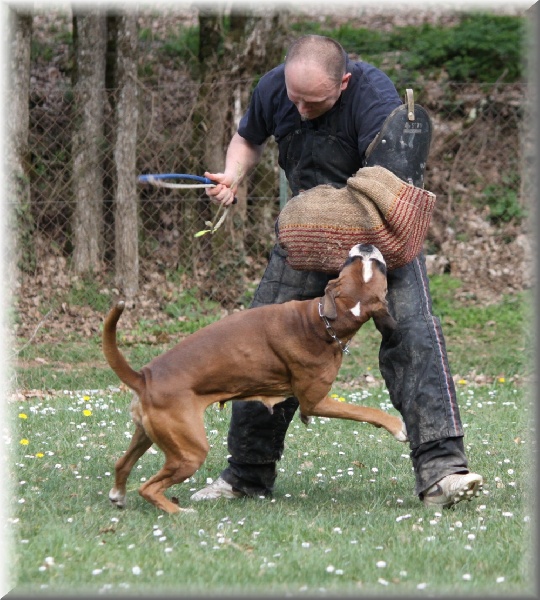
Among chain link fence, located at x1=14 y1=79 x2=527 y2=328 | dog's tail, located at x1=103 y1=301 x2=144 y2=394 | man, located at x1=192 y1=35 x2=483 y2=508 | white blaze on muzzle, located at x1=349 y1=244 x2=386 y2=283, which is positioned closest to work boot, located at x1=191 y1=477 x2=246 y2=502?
man, located at x1=192 y1=35 x2=483 y2=508

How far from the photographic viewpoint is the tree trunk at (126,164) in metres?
11.0

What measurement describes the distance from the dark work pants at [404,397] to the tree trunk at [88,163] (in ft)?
19.3

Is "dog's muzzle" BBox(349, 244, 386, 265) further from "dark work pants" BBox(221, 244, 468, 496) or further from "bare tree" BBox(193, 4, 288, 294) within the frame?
"bare tree" BBox(193, 4, 288, 294)

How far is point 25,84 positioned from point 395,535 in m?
7.94

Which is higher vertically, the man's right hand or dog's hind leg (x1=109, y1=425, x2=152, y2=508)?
the man's right hand

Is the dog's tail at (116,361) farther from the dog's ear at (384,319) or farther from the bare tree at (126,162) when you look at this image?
the bare tree at (126,162)

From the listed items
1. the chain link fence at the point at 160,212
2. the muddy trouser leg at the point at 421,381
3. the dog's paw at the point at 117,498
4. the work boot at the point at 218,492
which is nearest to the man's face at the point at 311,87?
the muddy trouser leg at the point at 421,381

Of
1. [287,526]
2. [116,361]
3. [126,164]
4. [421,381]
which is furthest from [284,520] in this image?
[126,164]

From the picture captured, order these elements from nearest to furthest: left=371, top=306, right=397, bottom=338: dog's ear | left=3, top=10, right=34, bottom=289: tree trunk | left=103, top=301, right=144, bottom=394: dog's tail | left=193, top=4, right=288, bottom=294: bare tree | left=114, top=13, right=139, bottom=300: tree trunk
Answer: left=103, top=301, right=144, bottom=394: dog's tail
left=371, top=306, right=397, bottom=338: dog's ear
left=3, top=10, right=34, bottom=289: tree trunk
left=114, top=13, right=139, bottom=300: tree trunk
left=193, top=4, right=288, bottom=294: bare tree

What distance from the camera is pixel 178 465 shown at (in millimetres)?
4918

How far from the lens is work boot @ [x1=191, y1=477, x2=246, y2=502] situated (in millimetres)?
5461

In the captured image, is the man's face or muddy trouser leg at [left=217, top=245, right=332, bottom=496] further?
muddy trouser leg at [left=217, top=245, right=332, bottom=496]

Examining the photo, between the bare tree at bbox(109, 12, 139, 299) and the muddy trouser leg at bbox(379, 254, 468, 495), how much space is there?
20.4 feet

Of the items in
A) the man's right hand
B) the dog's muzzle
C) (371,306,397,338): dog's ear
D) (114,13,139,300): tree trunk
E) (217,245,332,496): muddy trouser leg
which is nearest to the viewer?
the dog's muzzle
